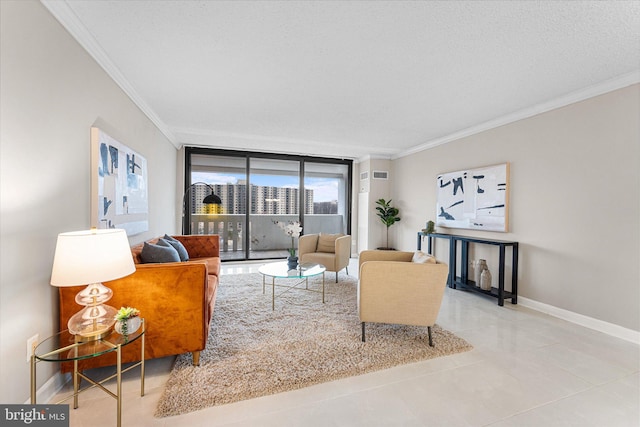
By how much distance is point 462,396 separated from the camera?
1751mm

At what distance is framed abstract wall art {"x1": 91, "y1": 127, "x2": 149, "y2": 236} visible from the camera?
2.15 m

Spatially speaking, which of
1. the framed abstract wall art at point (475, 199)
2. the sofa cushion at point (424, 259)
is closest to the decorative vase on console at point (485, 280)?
the framed abstract wall art at point (475, 199)

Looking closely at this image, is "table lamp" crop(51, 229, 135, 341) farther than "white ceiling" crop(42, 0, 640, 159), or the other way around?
"white ceiling" crop(42, 0, 640, 159)

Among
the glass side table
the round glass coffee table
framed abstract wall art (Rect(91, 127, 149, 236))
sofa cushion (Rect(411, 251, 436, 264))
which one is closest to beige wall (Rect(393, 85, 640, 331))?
sofa cushion (Rect(411, 251, 436, 264))

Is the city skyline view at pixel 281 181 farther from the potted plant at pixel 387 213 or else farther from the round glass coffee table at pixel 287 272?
the round glass coffee table at pixel 287 272

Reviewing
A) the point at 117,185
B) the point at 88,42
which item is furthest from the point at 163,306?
the point at 88,42

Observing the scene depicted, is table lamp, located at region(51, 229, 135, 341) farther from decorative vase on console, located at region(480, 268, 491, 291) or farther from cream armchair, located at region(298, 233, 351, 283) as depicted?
decorative vase on console, located at region(480, 268, 491, 291)

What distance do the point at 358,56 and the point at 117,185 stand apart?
2.51m

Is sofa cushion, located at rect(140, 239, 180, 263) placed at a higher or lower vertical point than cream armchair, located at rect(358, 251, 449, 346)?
higher

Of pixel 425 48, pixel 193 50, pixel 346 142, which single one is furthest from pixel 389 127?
pixel 193 50

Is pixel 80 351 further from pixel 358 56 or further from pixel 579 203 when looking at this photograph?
pixel 579 203

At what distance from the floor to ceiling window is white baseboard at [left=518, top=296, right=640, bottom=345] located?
3.90 m

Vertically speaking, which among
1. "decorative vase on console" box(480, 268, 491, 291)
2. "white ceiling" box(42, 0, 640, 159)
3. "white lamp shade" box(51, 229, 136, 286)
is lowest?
"decorative vase on console" box(480, 268, 491, 291)

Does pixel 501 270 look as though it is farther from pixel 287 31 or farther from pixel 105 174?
pixel 105 174
